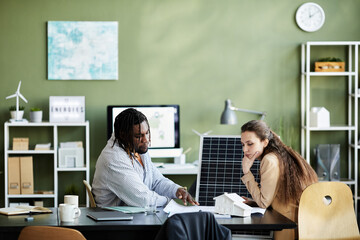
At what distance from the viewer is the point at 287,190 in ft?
9.73

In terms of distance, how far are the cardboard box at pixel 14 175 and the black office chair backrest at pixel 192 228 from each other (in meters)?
3.26

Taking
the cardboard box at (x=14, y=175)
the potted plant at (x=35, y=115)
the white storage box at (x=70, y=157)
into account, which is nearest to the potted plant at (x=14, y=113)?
the potted plant at (x=35, y=115)

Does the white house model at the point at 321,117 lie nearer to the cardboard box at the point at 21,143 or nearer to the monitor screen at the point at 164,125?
the monitor screen at the point at 164,125

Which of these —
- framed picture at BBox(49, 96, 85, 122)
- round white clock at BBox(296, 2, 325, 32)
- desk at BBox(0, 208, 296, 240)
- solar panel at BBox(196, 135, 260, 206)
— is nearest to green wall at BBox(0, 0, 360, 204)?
round white clock at BBox(296, 2, 325, 32)

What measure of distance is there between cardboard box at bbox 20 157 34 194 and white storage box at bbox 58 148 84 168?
0.29 m

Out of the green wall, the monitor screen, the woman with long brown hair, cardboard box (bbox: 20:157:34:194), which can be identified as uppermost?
the green wall

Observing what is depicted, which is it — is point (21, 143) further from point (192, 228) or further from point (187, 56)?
point (192, 228)

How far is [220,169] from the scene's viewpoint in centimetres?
395

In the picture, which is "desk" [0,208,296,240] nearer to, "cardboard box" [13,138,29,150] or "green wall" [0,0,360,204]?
"cardboard box" [13,138,29,150]

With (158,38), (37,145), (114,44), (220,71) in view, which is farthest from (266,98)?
(37,145)

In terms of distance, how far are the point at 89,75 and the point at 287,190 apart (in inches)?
125

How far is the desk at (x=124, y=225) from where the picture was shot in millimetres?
2604

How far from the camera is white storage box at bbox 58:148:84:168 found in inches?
211

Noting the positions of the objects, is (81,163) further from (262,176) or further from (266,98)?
(262,176)
